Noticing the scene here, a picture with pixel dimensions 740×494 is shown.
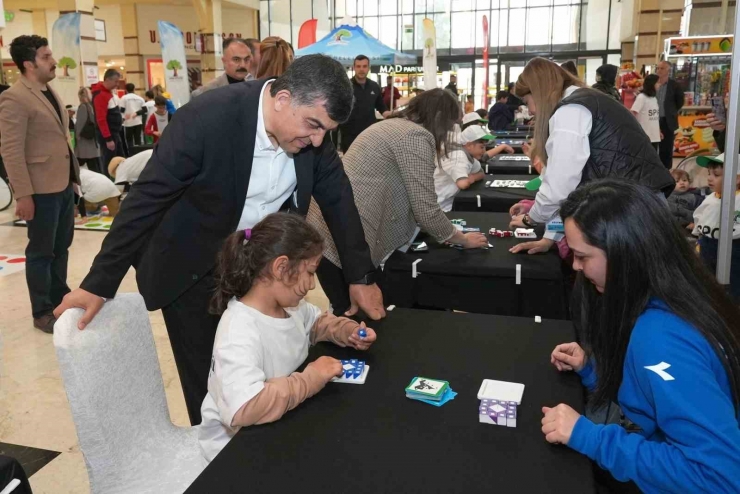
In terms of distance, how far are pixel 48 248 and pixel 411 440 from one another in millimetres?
3055

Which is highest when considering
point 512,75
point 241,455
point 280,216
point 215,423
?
point 512,75

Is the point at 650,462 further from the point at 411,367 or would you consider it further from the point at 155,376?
the point at 155,376

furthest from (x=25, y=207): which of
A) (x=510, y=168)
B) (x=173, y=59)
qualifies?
(x=173, y=59)

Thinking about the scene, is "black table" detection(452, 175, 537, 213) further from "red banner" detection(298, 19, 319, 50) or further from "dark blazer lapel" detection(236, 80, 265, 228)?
"red banner" detection(298, 19, 319, 50)

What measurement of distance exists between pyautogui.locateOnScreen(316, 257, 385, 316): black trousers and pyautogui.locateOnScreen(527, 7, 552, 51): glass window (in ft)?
60.6

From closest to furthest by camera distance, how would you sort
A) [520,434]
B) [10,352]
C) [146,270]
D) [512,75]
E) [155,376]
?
[520,434] < [155,376] < [146,270] < [10,352] < [512,75]

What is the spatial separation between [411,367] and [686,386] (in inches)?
25.7

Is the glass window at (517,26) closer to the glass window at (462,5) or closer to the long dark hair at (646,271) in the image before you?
the glass window at (462,5)

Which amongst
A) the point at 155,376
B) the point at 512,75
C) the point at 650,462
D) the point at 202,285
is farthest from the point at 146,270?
the point at 512,75

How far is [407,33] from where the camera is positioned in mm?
20750

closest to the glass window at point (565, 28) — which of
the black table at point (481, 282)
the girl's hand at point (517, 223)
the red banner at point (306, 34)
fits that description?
the red banner at point (306, 34)

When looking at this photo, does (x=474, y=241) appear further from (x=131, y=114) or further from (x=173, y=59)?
(x=131, y=114)

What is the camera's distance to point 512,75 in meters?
18.0

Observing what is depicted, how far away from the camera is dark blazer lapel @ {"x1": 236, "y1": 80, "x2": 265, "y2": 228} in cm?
178
